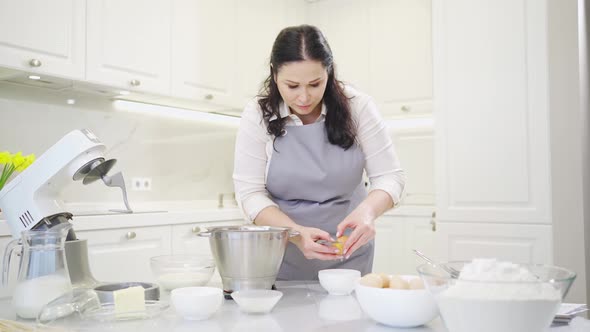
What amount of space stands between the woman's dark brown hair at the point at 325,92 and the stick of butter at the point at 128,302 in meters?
0.78

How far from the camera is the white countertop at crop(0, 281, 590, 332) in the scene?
85 cm

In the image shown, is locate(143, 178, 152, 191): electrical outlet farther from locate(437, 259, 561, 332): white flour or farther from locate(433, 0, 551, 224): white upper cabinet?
locate(437, 259, 561, 332): white flour

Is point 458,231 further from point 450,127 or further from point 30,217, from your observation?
point 30,217

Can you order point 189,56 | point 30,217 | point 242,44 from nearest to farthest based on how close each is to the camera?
point 30,217 → point 189,56 → point 242,44

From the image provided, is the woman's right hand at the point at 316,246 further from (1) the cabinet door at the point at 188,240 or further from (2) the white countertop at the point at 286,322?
(1) the cabinet door at the point at 188,240

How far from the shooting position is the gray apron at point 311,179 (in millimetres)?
1599

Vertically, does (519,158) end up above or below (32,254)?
above

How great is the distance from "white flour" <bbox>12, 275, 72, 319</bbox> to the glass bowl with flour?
27.0 inches

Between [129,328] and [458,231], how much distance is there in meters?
2.20

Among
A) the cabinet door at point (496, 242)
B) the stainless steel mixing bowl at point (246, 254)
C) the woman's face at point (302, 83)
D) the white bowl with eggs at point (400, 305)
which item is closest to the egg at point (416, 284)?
the white bowl with eggs at point (400, 305)

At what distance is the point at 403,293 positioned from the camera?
0.85 meters

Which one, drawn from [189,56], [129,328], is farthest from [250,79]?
[129,328]

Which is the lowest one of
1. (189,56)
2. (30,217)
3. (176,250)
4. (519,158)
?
(176,250)

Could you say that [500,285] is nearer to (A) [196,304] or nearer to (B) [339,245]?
(A) [196,304]
